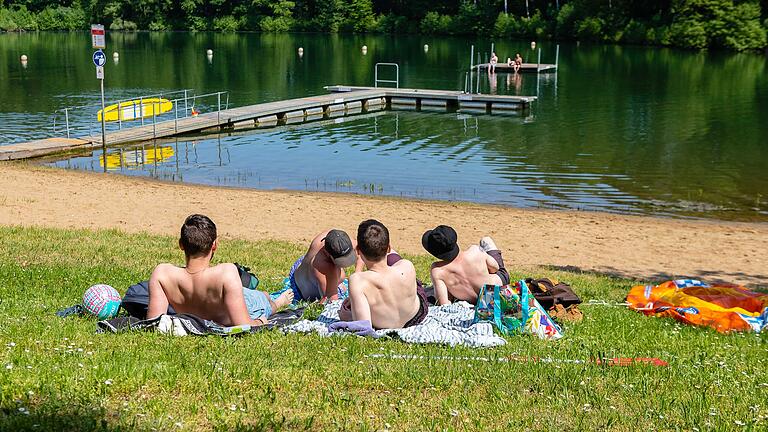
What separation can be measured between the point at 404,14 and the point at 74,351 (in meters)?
95.2

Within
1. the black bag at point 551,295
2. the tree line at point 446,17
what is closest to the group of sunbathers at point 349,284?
the black bag at point 551,295

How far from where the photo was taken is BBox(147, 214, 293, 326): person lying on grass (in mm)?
6309

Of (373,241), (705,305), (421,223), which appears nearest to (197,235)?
(373,241)

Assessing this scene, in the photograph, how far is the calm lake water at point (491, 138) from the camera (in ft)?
72.0

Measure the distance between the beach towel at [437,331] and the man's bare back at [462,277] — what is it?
631 millimetres

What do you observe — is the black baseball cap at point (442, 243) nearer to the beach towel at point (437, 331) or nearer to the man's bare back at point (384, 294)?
the beach towel at point (437, 331)

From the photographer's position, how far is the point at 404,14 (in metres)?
98.0

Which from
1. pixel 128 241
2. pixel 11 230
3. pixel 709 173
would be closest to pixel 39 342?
pixel 128 241

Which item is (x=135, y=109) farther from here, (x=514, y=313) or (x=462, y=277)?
(x=514, y=313)

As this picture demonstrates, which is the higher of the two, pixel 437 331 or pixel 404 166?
pixel 437 331

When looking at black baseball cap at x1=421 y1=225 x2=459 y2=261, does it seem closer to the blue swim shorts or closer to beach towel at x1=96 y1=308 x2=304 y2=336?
the blue swim shorts

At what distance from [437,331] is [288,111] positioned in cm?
2837

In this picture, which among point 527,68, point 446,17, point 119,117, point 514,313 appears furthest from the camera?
Answer: point 446,17

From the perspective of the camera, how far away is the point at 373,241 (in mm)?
6566
